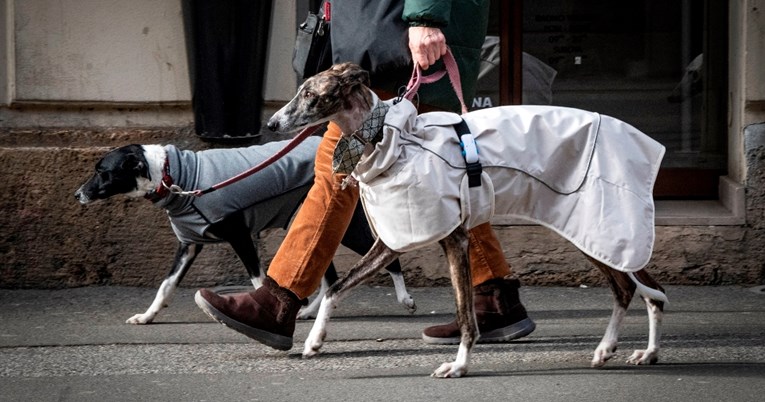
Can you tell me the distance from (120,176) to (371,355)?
166 cm

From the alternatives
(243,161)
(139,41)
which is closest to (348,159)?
(243,161)

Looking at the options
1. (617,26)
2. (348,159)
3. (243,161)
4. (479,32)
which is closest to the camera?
(348,159)

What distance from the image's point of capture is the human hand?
5.24 meters

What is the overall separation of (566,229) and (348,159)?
2.98 ft

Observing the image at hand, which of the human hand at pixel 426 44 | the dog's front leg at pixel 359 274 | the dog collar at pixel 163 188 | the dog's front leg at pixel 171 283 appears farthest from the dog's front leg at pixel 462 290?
the dog's front leg at pixel 171 283

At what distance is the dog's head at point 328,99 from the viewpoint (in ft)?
Result: 16.5

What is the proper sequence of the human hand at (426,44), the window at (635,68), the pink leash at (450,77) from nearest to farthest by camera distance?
the human hand at (426,44)
the pink leash at (450,77)
the window at (635,68)

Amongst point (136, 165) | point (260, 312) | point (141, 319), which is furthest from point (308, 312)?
point (260, 312)

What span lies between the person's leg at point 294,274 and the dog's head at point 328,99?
0.49m

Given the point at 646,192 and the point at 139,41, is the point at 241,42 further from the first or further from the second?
the point at 646,192

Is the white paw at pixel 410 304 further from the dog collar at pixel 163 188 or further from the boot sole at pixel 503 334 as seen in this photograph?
the dog collar at pixel 163 188

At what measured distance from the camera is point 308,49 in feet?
19.1

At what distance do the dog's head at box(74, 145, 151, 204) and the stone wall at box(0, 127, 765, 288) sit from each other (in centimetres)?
77

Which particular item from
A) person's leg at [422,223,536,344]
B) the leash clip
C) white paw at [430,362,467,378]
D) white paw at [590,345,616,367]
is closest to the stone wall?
person's leg at [422,223,536,344]
